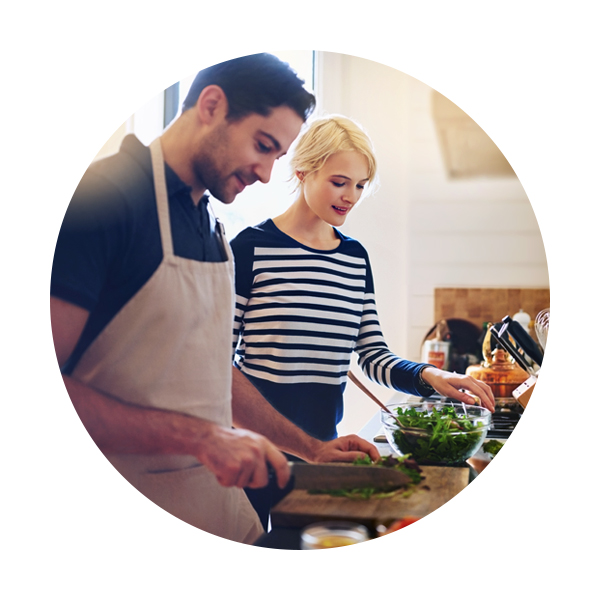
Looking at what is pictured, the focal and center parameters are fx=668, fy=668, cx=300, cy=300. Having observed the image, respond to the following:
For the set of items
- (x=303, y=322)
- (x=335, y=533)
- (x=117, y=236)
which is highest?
(x=117, y=236)

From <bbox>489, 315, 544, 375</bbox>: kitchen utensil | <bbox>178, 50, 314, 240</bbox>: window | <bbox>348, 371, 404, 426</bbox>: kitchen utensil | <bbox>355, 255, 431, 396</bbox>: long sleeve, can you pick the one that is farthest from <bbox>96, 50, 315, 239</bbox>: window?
<bbox>489, 315, 544, 375</bbox>: kitchen utensil

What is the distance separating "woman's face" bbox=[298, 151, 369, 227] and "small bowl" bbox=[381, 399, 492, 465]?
1.17 feet

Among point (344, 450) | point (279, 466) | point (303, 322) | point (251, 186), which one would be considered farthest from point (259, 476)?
point (251, 186)

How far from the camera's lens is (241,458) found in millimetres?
1091

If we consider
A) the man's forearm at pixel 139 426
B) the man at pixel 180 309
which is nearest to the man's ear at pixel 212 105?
the man at pixel 180 309

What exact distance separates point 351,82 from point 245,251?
13.4 inches

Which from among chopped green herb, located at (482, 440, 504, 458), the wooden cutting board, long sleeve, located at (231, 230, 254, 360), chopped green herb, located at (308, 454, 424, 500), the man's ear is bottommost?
the wooden cutting board

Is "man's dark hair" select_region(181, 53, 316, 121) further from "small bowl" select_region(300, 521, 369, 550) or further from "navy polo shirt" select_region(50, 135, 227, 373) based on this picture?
"small bowl" select_region(300, 521, 369, 550)

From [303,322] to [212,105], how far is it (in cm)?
40

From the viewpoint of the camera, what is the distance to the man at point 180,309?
1088mm

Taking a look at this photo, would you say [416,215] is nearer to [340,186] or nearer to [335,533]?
[340,186]

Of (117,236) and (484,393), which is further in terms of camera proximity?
(484,393)

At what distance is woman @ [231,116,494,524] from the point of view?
112 cm

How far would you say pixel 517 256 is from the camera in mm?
1141
